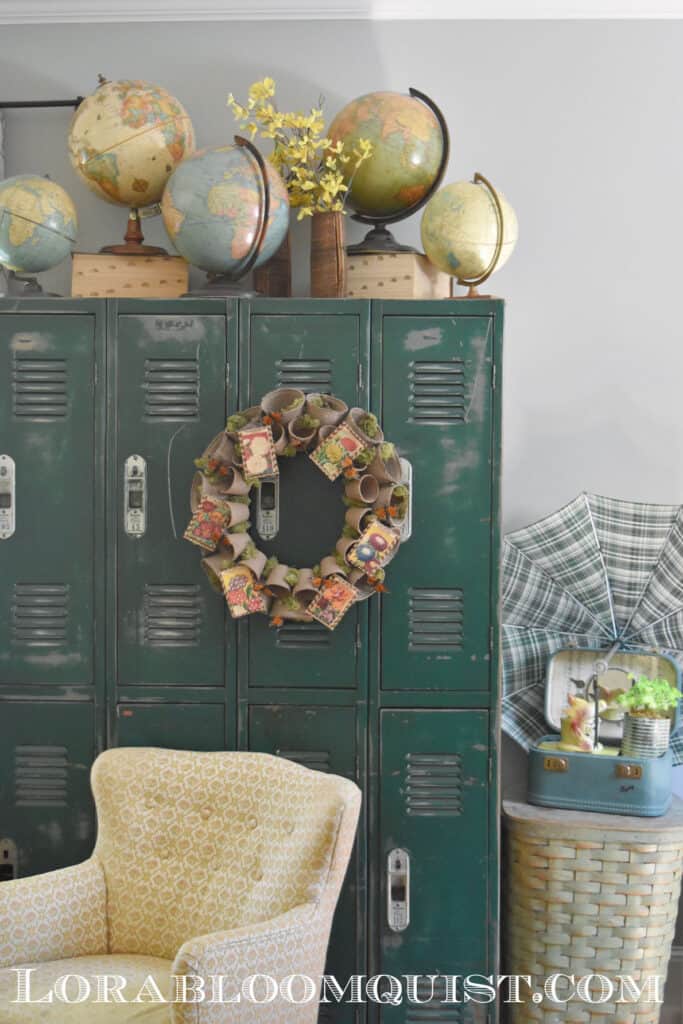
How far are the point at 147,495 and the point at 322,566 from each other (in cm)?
57

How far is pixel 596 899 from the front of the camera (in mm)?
3242

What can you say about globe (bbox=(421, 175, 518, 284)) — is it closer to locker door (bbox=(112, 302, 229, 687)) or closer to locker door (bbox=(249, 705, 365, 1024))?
locker door (bbox=(112, 302, 229, 687))

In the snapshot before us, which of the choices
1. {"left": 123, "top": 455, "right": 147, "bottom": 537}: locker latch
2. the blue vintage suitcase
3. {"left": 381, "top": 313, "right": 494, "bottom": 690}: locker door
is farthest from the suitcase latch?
{"left": 123, "top": 455, "right": 147, "bottom": 537}: locker latch

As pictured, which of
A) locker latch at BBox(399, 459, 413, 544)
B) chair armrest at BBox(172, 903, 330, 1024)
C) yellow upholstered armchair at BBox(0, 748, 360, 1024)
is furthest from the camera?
locker latch at BBox(399, 459, 413, 544)

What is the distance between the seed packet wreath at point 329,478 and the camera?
3.07m

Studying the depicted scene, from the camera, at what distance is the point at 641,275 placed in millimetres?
3783

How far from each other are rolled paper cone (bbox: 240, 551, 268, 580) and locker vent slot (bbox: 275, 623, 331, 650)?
20 cm

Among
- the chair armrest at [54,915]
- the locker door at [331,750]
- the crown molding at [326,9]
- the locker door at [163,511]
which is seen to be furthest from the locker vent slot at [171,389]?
the crown molding at [326,9]

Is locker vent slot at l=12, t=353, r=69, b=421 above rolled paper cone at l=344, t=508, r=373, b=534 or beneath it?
above

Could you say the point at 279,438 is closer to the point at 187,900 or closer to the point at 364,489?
the point at 364,489

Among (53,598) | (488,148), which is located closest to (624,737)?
(53,598)

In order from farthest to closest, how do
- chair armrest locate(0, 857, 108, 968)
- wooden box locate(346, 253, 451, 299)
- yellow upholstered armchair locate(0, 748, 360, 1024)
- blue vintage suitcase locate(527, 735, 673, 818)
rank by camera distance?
wooden box locate(346, 253, 451, 299) < blue vintage suitcase locate(527, 735, 673, 818) < chair armrest locate(0, 857, 108, 968) < yellow upholstered armchair locate(0, 748, 360, 1024)

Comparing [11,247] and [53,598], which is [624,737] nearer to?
[53,598]

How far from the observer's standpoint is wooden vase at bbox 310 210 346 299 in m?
3.36
